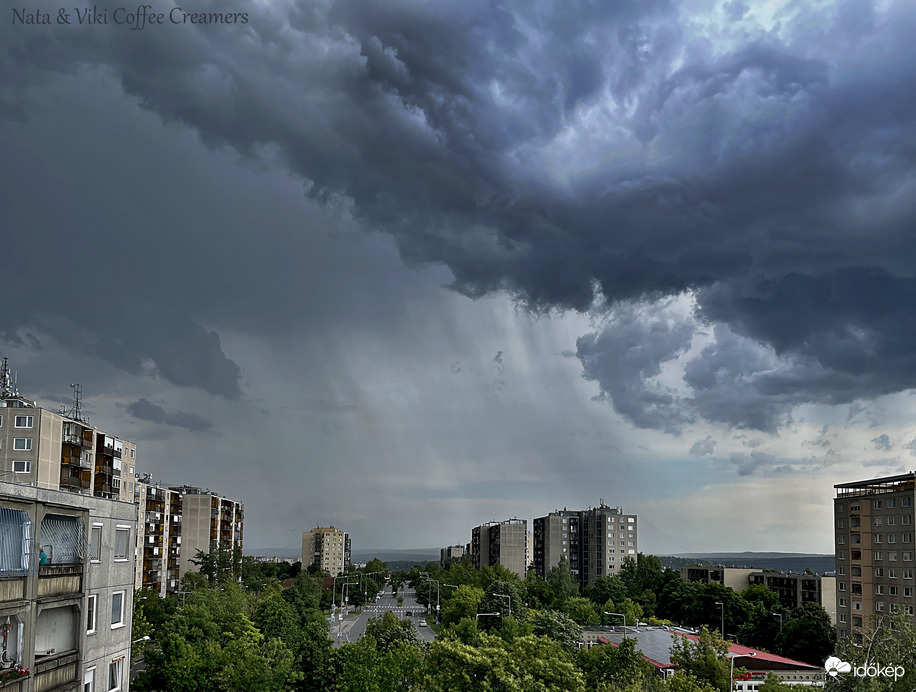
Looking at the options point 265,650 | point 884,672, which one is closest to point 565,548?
point 265,650

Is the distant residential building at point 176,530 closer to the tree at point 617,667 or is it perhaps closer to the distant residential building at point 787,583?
the tree at point 617,667

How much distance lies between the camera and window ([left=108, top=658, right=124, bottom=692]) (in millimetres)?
34500

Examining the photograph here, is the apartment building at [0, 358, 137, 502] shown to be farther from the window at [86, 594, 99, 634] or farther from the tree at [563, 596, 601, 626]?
the tree at [563, 596, 601, 626]

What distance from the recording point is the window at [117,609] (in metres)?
34.8

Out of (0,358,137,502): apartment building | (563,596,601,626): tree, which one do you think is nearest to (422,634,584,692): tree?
(0,358,137,502): apartment building

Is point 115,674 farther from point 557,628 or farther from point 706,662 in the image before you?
point 557,628

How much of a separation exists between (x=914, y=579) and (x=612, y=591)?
2194 inches

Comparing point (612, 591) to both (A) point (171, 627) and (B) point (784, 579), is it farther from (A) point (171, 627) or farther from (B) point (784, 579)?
(A) point (171, 627)

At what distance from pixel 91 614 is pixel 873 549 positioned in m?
82.8

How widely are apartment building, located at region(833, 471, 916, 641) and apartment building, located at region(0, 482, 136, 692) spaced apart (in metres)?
73.3

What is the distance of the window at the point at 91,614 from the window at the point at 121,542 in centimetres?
274

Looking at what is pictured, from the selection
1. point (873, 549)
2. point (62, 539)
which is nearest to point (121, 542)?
point (62, 539)

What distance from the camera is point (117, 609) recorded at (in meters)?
35.4

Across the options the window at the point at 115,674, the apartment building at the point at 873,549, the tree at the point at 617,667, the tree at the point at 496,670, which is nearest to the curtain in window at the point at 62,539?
the window at the point at 115,674
